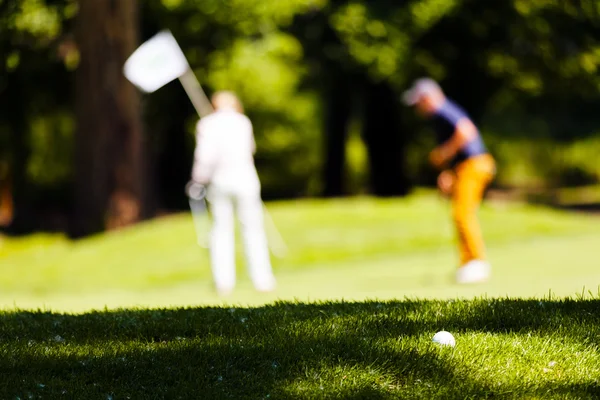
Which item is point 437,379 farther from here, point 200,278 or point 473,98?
point 473,98

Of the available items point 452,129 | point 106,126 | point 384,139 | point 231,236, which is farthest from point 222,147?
point 384,139

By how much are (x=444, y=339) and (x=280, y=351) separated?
3.08ft

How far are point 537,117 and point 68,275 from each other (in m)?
27.8

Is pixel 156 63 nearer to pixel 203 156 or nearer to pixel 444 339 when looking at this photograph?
pixel 203 156

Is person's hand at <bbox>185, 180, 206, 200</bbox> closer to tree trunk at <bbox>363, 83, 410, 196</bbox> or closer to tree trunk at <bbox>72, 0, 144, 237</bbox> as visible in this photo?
tree trunk at <bbox>72, 0, 144, 237</bbox>

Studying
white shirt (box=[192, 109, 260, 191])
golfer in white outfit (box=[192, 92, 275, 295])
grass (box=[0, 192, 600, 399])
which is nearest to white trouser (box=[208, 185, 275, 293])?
golfer in white outfit (box=[192, 92, 275, 295])

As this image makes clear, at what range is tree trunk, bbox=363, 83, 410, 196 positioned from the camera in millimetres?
31234

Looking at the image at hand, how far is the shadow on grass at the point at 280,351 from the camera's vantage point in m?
5.29

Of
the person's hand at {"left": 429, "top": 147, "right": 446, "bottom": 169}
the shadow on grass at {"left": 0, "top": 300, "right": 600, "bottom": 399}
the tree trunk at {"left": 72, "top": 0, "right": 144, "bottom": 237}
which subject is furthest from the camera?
the tree trunk at {"left": 72, "top": 0, "right": 144, "bottom": 237}

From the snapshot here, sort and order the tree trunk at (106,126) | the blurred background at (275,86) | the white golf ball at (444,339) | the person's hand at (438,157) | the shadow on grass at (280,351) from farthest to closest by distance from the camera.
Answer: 1. the blurred background at (275,86)
2. the tree trunk at (106,126)
3. the person's hand at (438,157)
4. the white golf ball at (444,339)
5. the shadow on grass at (280,351)

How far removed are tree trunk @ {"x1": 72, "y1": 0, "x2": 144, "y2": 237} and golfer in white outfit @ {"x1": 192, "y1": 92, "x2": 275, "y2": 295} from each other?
9.07 metres

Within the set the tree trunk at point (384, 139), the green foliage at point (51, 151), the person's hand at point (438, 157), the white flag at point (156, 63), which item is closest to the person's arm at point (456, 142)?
the person's hand at point (438, 157)

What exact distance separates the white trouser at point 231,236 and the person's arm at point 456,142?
205 cm

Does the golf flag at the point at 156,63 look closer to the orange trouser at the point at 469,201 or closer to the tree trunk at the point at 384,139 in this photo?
the orange trouser at the point at 469,201
